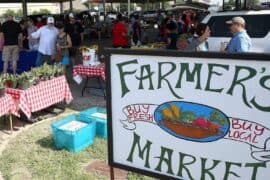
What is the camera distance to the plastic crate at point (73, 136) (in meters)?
5.34

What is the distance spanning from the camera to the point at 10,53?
10.5m

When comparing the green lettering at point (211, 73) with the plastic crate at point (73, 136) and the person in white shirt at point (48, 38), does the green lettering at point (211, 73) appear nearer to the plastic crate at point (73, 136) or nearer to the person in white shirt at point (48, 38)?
the plastic crate at point (73, 136)

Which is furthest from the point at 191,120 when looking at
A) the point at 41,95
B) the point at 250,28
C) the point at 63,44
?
the point at 250,28

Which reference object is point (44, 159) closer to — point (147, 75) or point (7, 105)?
point (7, 105)

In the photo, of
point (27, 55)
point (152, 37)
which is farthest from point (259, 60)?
point (152, 37)

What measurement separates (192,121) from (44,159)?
3.06 m

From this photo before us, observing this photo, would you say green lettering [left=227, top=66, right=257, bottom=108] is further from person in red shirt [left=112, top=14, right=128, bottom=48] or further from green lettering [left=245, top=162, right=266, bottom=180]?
person in red shirt [left=112, top=14, right=128, bottom=48]

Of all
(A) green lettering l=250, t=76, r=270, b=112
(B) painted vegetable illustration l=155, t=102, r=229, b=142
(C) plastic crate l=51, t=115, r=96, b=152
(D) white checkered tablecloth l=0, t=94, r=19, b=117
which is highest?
(A) green lettering l=250, t=76, r=270, b=112

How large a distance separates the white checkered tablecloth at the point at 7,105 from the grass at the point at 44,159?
1.43 ft

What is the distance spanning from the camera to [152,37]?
20609 mm

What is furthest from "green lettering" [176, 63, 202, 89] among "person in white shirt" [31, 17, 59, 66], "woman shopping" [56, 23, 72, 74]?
"person in white shirt" [31, 17, 59, 66]

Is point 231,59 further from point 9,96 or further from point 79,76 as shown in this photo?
point 79,76

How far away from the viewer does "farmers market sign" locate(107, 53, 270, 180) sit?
2.40 meters

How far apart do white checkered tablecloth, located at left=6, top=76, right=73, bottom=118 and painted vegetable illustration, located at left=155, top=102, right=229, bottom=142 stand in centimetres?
404
